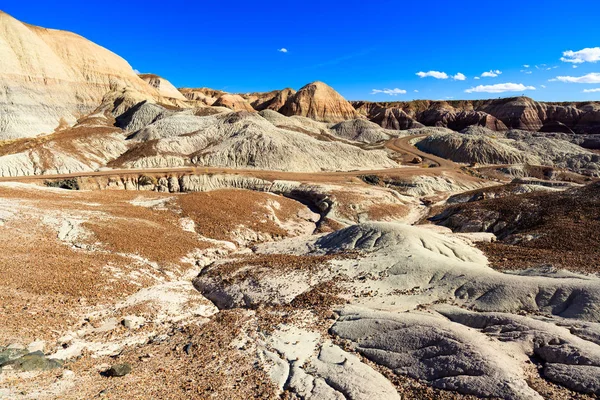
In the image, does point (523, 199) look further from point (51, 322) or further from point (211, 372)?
point (51, 322)

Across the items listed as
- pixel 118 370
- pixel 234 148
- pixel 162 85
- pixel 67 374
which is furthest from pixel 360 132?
pixel 67 374

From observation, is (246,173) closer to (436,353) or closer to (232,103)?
(436,353)

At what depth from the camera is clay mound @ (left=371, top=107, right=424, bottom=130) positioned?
134 m

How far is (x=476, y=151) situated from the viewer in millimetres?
79875

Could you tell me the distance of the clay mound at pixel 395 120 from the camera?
134000 mm

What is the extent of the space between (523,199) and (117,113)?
272ft

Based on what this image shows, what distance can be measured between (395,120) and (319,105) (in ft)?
105

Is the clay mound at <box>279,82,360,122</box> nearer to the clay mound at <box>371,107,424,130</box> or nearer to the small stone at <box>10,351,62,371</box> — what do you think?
the clay mound at <box>371,107,424,130</box>

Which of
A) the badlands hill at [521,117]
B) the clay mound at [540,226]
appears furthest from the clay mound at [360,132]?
the clay mound at [540,226]

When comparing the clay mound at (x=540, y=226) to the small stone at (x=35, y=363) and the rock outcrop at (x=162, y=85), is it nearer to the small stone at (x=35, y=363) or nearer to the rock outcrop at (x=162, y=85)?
the small stone at (x=35, y=363)

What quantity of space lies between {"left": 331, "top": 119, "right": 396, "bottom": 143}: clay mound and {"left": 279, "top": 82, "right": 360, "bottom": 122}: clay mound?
41.0ft

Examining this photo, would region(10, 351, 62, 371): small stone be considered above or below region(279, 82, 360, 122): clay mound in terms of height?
below

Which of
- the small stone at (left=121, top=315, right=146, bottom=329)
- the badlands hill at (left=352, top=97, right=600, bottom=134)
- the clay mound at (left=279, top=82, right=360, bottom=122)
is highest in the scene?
the clay mound at (left=279, top=82, right=360, bottom=122)

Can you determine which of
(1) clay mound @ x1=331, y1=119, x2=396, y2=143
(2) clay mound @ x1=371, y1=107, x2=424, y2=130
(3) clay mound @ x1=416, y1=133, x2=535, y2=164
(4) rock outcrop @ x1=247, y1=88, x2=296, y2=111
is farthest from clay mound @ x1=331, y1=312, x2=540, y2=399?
(4) rock outcrop @ x1=247, y1=88, x2=296, y2=111
